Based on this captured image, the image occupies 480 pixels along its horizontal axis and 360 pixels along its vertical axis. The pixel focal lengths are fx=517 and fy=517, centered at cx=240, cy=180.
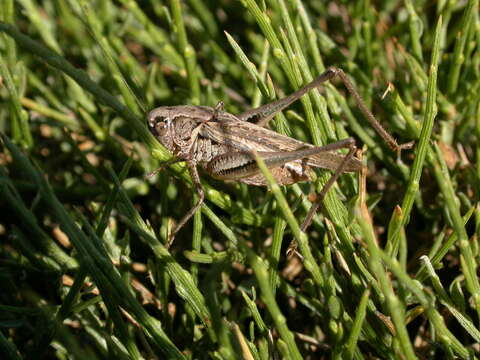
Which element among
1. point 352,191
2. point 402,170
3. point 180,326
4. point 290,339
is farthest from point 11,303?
point 402,170

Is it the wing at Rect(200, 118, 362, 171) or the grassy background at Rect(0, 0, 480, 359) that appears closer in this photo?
the grassy background at Rect(0, 0, 480, 359)

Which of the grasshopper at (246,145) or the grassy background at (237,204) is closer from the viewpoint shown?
the grassy background at (237,204)

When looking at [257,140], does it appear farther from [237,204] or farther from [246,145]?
[237,204]

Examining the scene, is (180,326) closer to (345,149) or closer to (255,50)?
(345,149)

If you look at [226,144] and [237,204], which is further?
[226,144]

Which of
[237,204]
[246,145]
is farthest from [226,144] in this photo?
[237,204]

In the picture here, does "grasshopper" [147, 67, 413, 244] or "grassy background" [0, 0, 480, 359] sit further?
"grasshopper" [147, 67, 413, 244]
